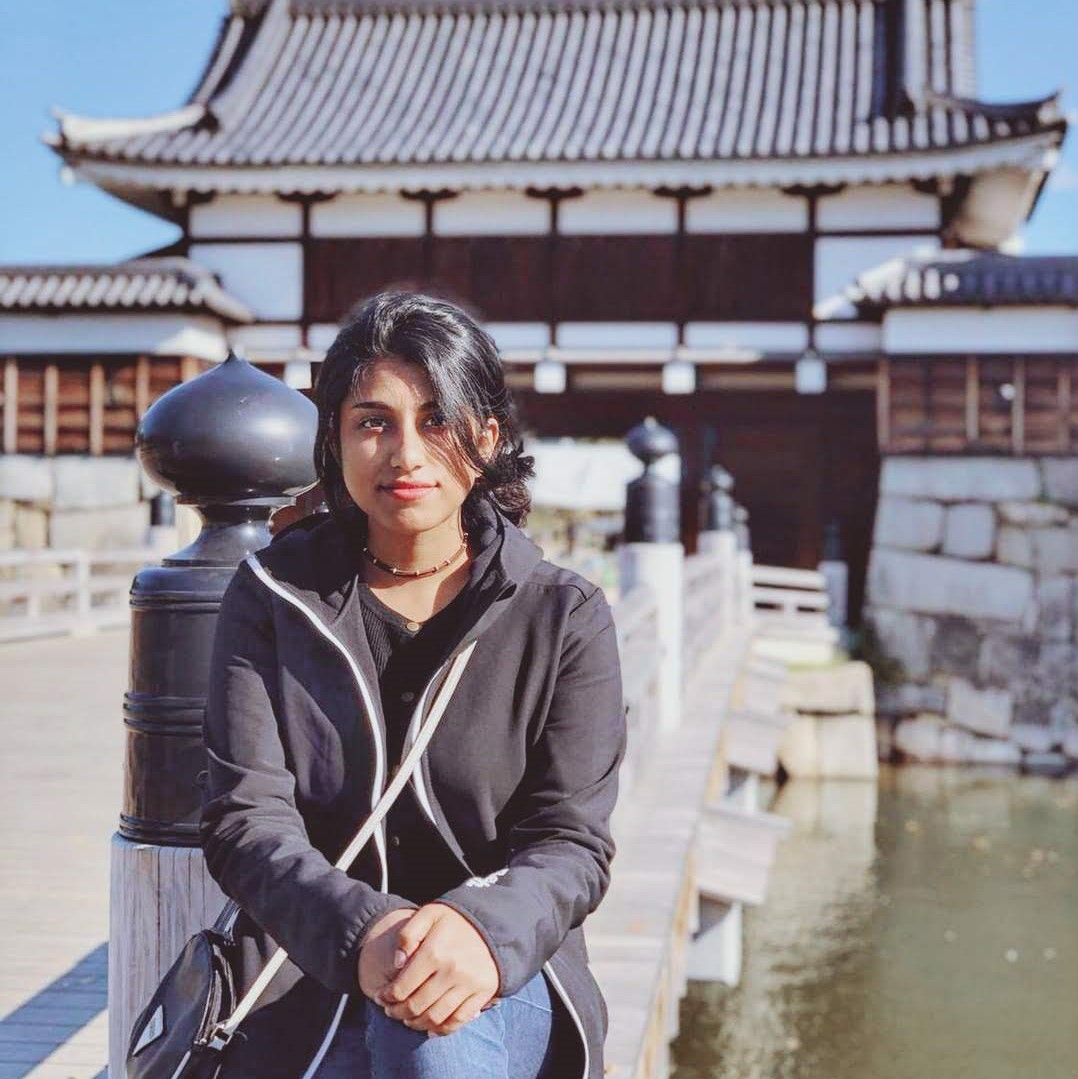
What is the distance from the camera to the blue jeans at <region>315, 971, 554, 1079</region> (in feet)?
5.07

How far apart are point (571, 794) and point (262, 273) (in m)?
14.4

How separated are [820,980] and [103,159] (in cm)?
1128

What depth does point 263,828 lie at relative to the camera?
1.63 meters

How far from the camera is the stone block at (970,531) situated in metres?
14.3

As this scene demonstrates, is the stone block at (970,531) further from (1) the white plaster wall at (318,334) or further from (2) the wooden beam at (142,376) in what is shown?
(2) the wooden beam at (142,376)

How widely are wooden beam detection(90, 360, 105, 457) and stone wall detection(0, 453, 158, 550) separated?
148 millimetres

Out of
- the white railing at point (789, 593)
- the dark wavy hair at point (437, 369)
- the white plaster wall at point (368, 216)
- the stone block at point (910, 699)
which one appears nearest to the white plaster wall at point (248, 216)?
the white plaster wall at point (368, 216)

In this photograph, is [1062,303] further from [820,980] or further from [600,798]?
[600,798]

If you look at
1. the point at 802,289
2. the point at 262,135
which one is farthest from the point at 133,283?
the point at 802,289

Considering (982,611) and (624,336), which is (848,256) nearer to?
(624,336)

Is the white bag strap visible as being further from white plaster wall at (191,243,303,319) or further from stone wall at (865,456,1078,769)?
white plaster wall at (191,243,303,319)

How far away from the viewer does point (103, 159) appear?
14.7 meters

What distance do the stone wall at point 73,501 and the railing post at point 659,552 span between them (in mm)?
9698

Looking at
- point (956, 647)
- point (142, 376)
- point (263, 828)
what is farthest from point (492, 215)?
point (263, 828)
